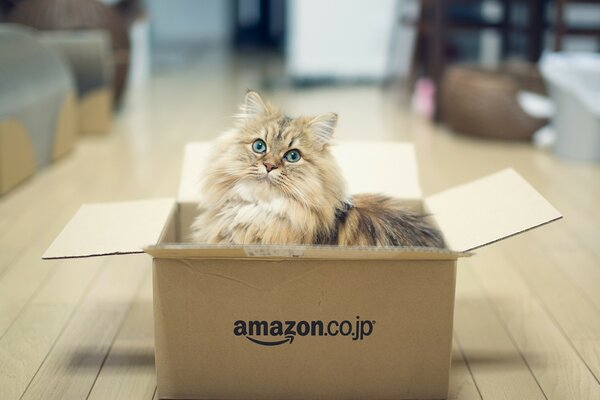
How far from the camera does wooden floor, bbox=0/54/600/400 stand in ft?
4.63

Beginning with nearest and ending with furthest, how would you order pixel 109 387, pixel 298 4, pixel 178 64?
pixel 109 387 → pixel 298 4 → pixel 178 64

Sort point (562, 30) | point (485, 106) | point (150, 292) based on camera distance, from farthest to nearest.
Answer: point (562, 30) → point (485, 106) → point (150, 292)

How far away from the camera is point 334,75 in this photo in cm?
534

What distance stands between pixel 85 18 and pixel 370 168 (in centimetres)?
273

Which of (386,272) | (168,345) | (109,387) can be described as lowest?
(109,387)

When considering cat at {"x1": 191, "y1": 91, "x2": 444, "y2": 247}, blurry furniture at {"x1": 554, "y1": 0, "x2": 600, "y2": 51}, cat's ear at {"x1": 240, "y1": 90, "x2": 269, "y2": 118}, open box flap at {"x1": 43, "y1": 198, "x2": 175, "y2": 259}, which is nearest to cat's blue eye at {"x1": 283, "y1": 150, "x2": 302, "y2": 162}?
cat at {"x1": 191, "y1": 91, "x2": 444, "y2": 247}

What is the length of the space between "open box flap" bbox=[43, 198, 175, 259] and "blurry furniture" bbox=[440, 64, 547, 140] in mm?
2278

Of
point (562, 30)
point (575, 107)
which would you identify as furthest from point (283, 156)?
point (562, 30)

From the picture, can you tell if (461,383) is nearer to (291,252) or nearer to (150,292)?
(291,252)

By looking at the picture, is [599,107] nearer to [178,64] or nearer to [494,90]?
[494,90]

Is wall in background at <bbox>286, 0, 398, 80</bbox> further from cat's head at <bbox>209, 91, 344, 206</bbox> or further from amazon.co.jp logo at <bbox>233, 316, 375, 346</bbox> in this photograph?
amazon.co.jp logo at <bbox>233, 316, 375, 346</bbox>

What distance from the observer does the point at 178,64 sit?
6164 millimetres

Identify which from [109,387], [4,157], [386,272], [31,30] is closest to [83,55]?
[31,30]

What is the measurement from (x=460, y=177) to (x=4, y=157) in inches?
65.5
